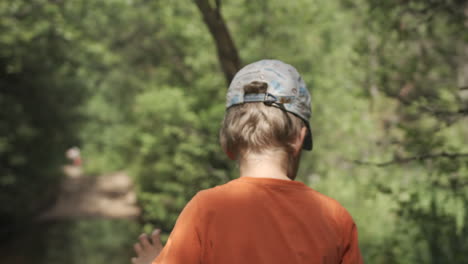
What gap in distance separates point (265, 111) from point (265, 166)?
158 mm

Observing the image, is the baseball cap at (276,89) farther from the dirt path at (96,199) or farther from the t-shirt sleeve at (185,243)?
the dirt path at (96,199)

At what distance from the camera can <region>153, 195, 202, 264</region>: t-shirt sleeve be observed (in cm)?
131

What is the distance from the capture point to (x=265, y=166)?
143cm

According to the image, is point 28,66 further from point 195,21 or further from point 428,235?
point 428,235

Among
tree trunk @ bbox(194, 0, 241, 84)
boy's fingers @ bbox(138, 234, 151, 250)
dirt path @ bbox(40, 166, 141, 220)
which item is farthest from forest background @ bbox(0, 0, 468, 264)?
boy's fingers @ bbox(138, 234, 151, 250)

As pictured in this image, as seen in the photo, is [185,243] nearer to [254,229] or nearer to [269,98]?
[254,229]

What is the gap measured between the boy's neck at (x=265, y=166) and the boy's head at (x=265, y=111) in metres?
0.02

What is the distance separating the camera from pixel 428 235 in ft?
14.6

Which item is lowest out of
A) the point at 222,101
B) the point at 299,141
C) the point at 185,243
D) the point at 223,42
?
the point at 222,101

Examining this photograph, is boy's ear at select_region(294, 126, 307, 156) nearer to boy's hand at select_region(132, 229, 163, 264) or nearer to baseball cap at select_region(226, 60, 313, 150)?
baseball cap at select_region(226, 60, 313, 150)

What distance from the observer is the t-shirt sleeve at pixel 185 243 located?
1.31 meters

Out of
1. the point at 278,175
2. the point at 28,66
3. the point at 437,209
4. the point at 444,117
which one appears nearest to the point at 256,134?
the point at 278,175

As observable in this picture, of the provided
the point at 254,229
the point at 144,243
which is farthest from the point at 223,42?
the point at 254,229

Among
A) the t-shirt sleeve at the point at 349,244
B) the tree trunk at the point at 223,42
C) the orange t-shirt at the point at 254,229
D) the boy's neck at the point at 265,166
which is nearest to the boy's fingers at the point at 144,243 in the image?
the orange t-shirt at the point at 254,229
